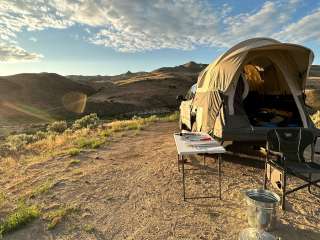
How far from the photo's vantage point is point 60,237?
4.59 m

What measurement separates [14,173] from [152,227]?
5.34 metres

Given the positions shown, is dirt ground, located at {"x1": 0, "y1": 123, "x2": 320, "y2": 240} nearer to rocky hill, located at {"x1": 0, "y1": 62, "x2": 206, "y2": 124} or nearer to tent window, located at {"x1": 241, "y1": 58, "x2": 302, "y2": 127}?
tent window, located at {"x1": 241, "y1": 58, "x2": 302, "y2": 127}

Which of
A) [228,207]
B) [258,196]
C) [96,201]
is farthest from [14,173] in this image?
[258,196]

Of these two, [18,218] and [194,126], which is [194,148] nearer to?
[18,218]

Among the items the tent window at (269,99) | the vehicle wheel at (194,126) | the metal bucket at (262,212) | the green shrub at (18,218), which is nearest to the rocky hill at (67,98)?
the vehicle wheel at (194,126)

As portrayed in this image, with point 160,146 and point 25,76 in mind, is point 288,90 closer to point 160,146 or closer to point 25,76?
point 160,146

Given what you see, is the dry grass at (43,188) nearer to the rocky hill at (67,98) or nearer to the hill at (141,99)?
the rocky hill at (67,98)

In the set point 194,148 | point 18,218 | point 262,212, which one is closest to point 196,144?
point 194,148

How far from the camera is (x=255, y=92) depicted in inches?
382

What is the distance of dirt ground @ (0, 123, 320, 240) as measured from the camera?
4594 millimetres

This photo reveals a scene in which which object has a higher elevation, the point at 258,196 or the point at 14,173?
the point at 258,196

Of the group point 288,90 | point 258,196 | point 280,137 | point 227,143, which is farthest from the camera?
point 288,90

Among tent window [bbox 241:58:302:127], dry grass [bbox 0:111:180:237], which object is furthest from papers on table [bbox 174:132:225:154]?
tent window [bbox 241:58:302:127]

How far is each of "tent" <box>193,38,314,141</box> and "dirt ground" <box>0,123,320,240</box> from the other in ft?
3.30
